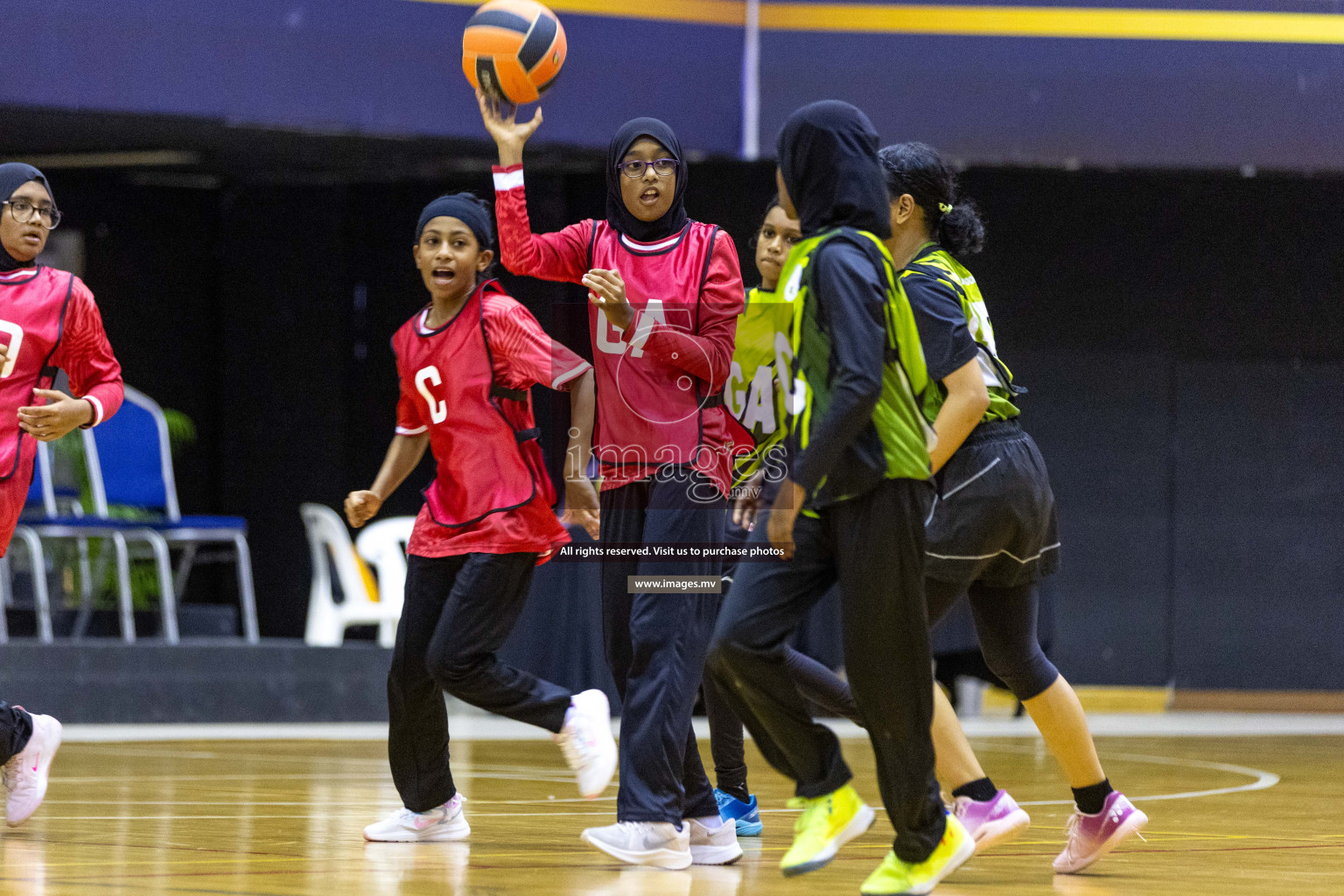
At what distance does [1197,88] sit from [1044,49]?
1.00 metres

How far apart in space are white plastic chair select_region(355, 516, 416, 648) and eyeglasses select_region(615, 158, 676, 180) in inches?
275

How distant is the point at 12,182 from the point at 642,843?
9.09 ft

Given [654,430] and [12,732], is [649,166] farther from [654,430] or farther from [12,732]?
[12,732]

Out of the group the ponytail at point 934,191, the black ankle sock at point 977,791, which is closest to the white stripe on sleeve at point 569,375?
the ponytail at point 934,191

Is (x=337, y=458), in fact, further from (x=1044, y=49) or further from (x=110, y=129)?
(x=1044, y=49)

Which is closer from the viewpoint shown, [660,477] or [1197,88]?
[660,477]

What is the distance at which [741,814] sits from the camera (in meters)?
5.22

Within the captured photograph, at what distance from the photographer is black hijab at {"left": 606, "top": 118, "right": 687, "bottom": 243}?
15.3ft

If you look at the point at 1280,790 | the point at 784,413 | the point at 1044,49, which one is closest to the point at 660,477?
the point at 784,413

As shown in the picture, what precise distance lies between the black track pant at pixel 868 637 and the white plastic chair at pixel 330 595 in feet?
25.1

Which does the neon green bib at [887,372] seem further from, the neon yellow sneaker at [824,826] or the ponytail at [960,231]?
the ponytail at [960,231]

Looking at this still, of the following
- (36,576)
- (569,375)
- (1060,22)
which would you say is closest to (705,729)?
(36,576)

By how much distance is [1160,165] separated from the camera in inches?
445

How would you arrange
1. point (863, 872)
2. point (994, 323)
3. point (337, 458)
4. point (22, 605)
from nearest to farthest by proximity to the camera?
point (863, 872), point (22, 605), point (994, 323), point (337, 458)
